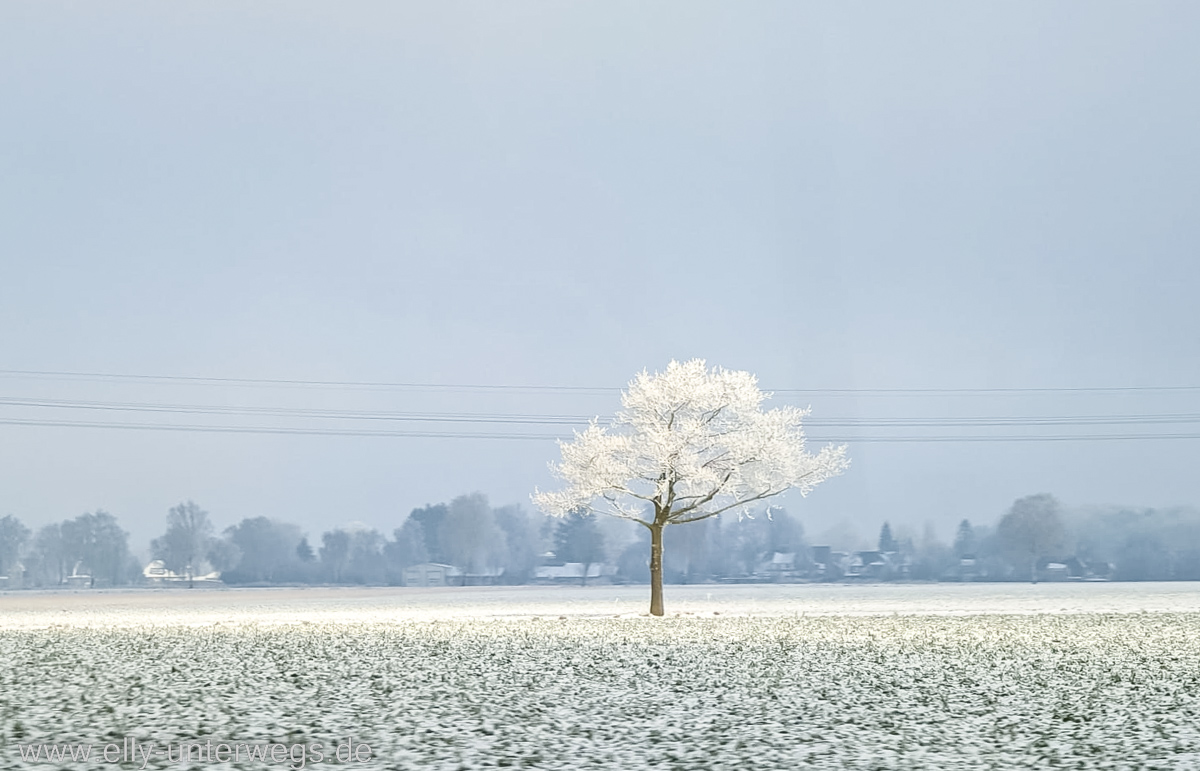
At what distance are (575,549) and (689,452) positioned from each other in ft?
391

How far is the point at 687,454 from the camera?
40.1 metres

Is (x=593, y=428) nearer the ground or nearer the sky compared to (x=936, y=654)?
nearer the sky

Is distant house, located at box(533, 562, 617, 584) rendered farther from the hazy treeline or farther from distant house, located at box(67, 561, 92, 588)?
distant house, located at box(67, 561, 92, 588)

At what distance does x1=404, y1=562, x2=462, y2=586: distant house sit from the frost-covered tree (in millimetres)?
104748

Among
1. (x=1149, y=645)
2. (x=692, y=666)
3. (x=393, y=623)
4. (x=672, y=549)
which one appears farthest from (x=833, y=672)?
(x=672, y=549)

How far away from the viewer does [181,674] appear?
760 inches

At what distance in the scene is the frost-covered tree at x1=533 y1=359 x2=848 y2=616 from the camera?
40.6 m

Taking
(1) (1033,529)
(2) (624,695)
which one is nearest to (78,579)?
(1) (1033,529)

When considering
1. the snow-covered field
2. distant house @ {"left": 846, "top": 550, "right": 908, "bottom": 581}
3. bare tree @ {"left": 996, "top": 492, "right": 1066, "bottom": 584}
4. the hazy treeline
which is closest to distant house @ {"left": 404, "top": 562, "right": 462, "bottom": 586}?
the hazy treeline

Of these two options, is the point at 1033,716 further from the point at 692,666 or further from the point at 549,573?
the point at 549,573

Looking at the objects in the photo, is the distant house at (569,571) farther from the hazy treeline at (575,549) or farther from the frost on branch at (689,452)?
the frost on branch at (689,452)

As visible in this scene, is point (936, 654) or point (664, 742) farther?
point (936, 654)

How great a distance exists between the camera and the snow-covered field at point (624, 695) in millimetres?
12281

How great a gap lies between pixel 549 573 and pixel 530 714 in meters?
135
